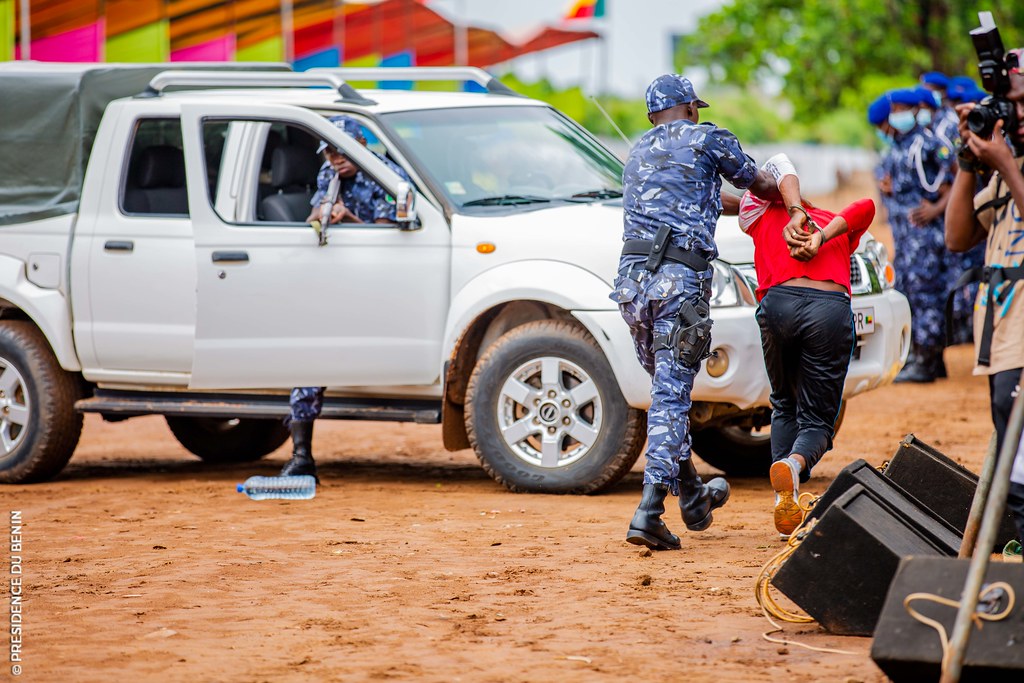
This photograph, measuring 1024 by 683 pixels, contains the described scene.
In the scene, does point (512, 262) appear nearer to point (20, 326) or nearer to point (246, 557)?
point (246, 557)

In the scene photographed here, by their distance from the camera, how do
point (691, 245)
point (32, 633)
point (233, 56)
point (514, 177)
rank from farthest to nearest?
point (233, 56) → point (514, 177) → point (691, 245) → point (32, 633)

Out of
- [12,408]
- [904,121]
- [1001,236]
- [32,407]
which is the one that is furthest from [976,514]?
[904,121]

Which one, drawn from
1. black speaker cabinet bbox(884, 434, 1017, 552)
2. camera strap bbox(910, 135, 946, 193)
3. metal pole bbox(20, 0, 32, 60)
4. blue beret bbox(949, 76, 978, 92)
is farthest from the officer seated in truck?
metal pole bbox(20, 0, 32, 60)

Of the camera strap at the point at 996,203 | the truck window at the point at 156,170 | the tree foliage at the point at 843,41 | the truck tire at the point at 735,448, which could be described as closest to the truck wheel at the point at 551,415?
the truck tire at the point at 735,448

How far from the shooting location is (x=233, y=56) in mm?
20266

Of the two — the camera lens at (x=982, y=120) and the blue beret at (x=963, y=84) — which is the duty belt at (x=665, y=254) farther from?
the blue beret at (x=963, y=84)

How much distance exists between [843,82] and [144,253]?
20.3 metres

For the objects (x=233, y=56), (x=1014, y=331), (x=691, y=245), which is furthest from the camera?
(x=233, y=56)

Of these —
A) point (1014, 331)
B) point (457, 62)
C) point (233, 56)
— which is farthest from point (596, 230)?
point (457, 62)

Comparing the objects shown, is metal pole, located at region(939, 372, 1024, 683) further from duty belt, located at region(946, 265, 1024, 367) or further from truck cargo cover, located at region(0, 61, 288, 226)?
truck cargo cover, located at region(0, 61, 288, 226)

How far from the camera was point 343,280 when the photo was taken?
8203 millimetres

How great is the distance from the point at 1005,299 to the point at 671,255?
6.33 feet

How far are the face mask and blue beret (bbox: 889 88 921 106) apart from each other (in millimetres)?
85

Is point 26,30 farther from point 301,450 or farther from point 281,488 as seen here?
point 281,488
